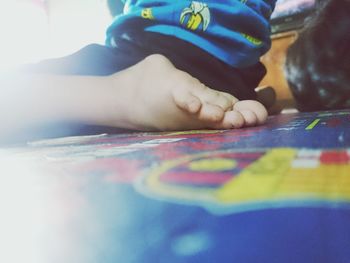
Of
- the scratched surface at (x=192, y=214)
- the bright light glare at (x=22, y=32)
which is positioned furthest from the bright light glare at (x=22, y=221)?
the bright light glare at (x=22, y=32)

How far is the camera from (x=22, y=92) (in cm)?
54

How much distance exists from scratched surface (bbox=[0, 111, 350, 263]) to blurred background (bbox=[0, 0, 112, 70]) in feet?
7.40

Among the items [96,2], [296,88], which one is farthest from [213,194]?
[96,2]

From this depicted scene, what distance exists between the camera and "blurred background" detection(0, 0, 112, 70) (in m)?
2.36

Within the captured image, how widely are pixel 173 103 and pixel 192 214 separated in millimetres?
345

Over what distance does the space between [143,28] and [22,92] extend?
255 mm

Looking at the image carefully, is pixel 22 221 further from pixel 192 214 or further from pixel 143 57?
pixel 143 57

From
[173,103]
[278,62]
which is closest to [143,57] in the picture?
[173,103]

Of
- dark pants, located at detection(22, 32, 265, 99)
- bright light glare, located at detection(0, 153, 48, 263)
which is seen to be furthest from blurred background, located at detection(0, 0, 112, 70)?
bright light glare, located at detection(0, 153, 48, 263)

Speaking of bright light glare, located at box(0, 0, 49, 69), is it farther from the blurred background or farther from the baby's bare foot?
the baby's bare foot

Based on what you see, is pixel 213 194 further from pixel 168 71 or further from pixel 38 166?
pixel 168 71

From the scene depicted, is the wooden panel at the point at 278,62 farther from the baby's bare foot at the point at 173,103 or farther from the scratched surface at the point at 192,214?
the scratched surface at the point at 192,214

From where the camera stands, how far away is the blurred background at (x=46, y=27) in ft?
7.74

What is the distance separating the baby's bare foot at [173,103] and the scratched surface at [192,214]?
0.25m
